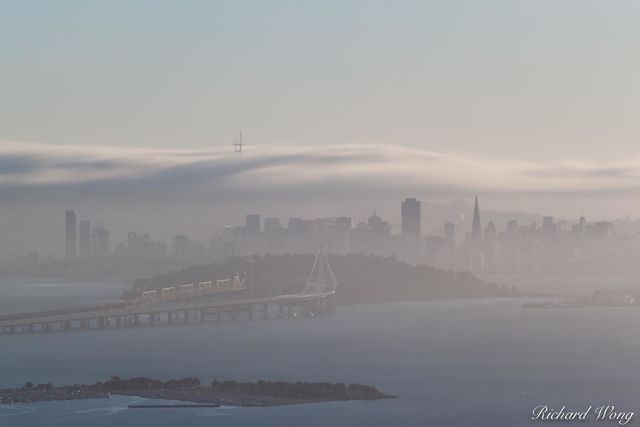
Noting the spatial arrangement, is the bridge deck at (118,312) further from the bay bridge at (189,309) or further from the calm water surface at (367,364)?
the calm water surface at (367,364)

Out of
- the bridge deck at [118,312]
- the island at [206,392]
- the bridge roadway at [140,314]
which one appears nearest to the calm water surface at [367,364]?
the island at [206,392]

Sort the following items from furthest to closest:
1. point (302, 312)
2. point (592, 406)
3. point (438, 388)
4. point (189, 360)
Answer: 1. point (302, 312)
2. point (189, 360)
3. point (438, 388)
4. point (592, 406)

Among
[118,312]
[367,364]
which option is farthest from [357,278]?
[367,364]

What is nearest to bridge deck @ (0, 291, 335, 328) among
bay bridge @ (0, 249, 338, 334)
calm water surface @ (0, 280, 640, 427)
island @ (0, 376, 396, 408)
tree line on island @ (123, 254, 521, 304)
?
bay bridge @ (0, 249, 338, 334)

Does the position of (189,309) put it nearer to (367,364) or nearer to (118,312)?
(118,312)

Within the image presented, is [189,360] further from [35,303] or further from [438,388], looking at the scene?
[35,303]

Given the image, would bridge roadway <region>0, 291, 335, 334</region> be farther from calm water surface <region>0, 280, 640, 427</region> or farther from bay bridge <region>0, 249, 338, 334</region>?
calm water surface <region>0, 280, 640, 427</region>

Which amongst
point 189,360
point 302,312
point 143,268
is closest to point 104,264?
point 143,268
